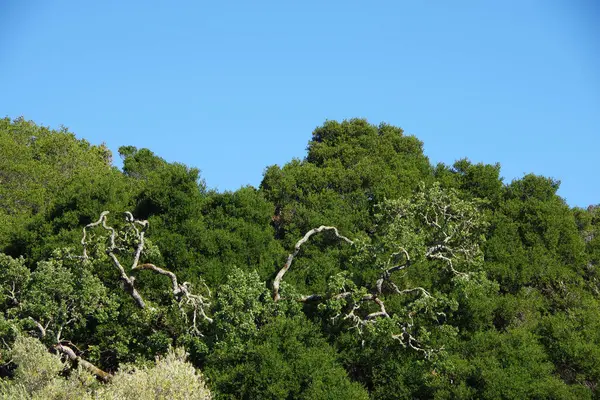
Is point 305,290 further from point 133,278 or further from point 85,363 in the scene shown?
point 85,363

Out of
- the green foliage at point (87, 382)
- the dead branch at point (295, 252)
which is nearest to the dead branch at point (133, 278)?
the dead branch at point (295, 252)

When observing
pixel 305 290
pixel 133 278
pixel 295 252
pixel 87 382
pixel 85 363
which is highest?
pixel 295 252

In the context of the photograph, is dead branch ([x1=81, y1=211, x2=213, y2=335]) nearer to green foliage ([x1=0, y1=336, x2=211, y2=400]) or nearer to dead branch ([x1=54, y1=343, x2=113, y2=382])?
dead branch ([x1=54, y1=343, x2=113, y2=382])

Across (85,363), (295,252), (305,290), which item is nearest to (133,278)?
(85,363)

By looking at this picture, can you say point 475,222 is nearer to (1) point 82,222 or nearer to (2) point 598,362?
(2) point 598,362

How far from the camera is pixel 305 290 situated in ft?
109

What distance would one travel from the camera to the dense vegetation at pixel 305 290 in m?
27.6

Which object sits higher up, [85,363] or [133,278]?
[133,278]

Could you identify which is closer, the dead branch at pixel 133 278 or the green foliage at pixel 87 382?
the green foliage at pixel 87 382

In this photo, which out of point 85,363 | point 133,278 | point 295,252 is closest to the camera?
point 85,363

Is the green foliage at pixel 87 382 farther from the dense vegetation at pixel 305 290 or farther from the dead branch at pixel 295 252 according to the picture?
the dead branch at pixel 295 252

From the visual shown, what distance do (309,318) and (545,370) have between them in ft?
30.9

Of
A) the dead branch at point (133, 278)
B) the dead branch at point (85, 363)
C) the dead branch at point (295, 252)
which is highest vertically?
the dead branch at point (295, 252)

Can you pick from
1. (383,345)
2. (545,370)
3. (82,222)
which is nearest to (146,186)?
(82,222)
